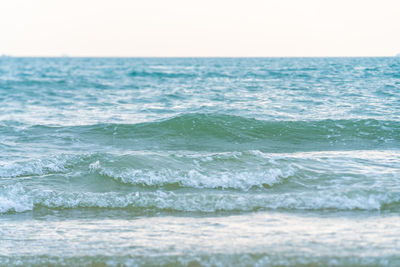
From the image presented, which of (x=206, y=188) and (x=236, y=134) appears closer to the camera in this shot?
(x=206, y=188)

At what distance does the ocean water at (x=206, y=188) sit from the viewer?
15.1 ft

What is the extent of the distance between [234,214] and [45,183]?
3688 millimetres

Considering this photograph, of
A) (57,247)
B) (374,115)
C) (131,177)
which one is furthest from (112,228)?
(374,115)

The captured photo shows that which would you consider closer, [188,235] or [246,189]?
[188,235]

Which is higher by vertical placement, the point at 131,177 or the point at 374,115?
the point at 374,115

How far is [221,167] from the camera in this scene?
8094mm

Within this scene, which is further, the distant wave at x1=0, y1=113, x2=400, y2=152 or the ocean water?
the distant wave at x1=0, y1=113, x2=400, y2=152

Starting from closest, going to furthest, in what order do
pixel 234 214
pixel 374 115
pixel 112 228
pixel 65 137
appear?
pixel 112 228, pixel 234 214, pixel 65 137, pixel 374 115

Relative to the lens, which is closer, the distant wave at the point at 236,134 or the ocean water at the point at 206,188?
the ocean water at the point at 206,188

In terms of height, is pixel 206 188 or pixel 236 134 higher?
pixel 236 134

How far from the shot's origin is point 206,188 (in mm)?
7188

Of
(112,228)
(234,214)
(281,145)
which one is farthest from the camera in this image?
(281,145)

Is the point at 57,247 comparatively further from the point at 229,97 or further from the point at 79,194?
the point at 229,97

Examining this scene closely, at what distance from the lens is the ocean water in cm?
459
